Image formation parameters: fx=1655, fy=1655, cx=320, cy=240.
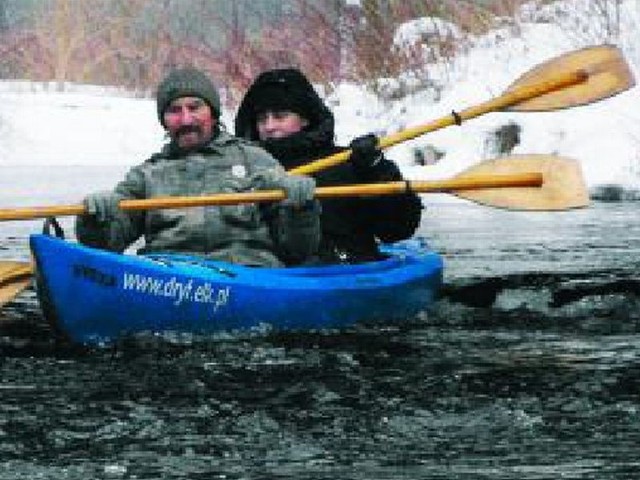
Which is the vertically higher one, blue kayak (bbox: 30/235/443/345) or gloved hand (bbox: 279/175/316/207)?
gloved hand (bbox: 279/175/316/207)

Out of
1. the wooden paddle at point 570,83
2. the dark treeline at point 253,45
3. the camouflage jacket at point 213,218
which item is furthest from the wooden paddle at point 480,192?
the dark treeline at point 253,45

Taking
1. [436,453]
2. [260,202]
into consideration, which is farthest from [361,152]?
[436,453]

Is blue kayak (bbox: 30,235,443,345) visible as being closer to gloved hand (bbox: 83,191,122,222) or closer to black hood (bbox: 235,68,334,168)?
gloved hand (bbox: 83,191,122,222)

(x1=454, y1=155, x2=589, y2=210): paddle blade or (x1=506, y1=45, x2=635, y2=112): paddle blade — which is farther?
(x1=506, y1=45, x2=635, y2=112): paddle blade

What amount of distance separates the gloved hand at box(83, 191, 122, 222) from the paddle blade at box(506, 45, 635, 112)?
7.86ft

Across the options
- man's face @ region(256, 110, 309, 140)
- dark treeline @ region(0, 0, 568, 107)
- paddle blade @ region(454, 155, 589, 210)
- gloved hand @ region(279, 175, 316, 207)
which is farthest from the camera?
dark treeline @ region(0, 0, 568, 107)

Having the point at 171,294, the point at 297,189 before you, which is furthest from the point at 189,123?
the point at 171,294

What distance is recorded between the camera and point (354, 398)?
470 centimetres

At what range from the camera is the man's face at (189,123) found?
6113 mm

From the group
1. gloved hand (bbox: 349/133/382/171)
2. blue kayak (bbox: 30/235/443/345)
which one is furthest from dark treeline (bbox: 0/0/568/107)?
blue kayak (bbox: 30/235/443/345)

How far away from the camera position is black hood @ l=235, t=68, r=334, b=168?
6.57m

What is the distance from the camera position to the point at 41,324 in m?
6.55

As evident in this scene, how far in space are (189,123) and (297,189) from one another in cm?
52

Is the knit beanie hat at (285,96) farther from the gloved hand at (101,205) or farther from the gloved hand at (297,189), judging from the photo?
the gloved hand at (101,205)
